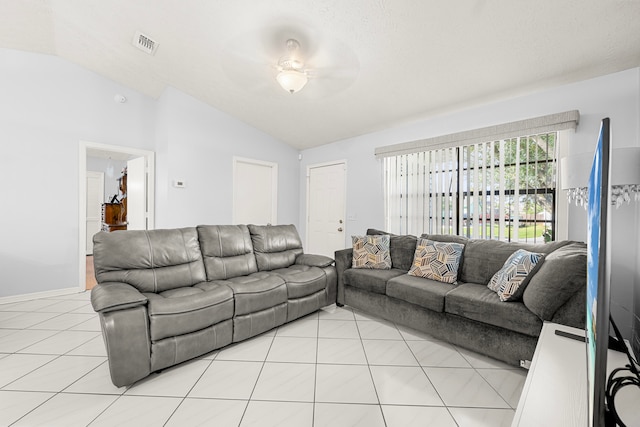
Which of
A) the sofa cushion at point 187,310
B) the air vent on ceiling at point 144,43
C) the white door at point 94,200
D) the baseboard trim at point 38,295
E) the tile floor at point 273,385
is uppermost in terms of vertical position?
the air vent on ceiling at point 144,43

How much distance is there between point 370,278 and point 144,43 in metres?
3.52

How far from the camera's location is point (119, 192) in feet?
21.1

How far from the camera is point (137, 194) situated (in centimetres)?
434

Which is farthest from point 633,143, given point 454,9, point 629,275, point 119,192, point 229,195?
point 119,192

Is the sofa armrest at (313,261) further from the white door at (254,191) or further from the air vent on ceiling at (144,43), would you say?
the air vent on ceiling at (144,43)

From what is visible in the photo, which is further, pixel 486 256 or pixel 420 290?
pixel 486 256

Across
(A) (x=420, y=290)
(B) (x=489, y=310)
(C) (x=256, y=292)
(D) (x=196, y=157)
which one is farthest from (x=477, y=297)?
A: (D) (x=196, y=157)

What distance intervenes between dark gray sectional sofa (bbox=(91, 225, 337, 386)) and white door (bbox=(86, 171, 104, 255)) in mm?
4935

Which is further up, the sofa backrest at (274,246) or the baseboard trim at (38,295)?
the sofa backrest at (274,246)

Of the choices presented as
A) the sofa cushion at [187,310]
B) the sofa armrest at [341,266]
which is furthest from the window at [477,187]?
the sofa cushion at [187,310]

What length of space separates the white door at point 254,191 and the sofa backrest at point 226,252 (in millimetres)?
1757

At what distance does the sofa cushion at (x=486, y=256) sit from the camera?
2.47 meters

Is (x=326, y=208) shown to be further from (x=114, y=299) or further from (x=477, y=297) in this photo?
(x=114, y=299)

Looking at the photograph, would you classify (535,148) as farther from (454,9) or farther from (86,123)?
(86,123)
